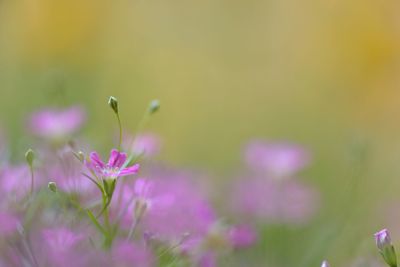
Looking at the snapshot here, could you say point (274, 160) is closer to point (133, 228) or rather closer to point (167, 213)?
point (167, 213)

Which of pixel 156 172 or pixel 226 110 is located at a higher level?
pixel 226 110

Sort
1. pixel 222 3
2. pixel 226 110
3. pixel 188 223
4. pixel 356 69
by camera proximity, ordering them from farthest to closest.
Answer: pixel 222 3
pixel 226 110
pixel 356 69
pixel 188 223

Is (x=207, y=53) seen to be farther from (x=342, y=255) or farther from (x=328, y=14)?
(x=342, y=255)

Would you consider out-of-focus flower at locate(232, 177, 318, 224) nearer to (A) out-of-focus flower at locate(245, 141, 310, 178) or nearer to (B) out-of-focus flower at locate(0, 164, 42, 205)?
(A) out-of-focus flower at locate(245, 141, 310, 178)

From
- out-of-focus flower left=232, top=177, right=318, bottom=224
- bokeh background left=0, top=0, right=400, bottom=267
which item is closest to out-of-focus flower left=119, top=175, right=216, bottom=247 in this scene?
out-of-focus flower left=232, top=177, right=318, bottom=224

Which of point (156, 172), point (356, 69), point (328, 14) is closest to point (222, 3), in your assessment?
point (328, 14)

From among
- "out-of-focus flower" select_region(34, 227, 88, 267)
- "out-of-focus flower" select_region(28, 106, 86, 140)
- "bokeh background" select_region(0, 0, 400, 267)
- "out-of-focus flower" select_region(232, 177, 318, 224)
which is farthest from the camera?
"bokeh background" select_region(0, 0, 400, 267)

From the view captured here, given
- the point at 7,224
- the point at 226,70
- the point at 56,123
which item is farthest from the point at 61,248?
the point at 226,70
